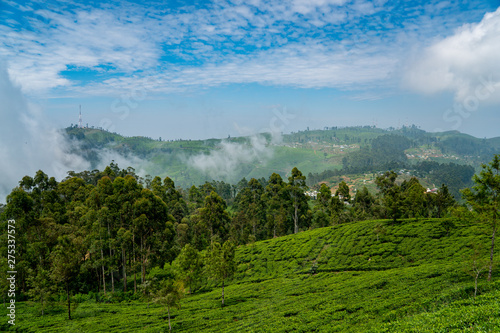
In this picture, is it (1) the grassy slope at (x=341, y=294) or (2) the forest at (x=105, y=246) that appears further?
(2) the forest at (x=105, y=246)

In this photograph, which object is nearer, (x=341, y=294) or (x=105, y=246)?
(x=341, y=294)

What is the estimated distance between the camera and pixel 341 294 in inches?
1152

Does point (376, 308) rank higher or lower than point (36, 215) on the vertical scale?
lower

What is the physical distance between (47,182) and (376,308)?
63.0 meters

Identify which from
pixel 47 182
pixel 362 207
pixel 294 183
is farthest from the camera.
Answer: pixel 362 207

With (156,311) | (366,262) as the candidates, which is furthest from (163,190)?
(366,262)

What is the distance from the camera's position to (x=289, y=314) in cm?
2711

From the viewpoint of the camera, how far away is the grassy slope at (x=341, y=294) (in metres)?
19.7

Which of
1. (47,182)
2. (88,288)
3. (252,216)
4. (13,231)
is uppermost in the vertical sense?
(47,182)

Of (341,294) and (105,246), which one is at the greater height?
(105,246)

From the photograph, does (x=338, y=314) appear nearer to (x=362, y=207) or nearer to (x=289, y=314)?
(x=289, y=314)

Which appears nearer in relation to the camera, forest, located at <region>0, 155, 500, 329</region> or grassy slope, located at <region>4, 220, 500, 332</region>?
grassy slope, located at <region>4, 220, 500, 332</region>

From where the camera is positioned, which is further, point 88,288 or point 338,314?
point 88,288

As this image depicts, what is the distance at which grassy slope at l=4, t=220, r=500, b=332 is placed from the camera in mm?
19703
